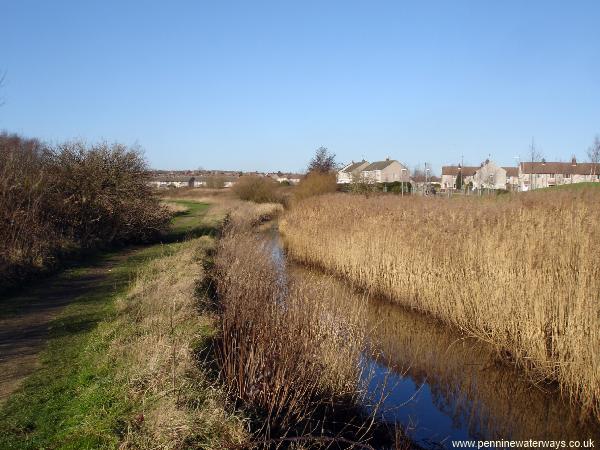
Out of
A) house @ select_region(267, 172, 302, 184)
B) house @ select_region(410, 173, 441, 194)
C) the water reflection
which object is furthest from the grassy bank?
house @ select_region(267, 172, 302, 184)

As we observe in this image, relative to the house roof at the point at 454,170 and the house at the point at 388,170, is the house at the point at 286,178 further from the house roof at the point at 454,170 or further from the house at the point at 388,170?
the house roof at the point at 454,170

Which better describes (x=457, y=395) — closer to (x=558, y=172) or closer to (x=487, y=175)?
(x=487, y=175)

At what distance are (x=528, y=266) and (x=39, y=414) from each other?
646cm

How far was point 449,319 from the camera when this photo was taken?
9.57m

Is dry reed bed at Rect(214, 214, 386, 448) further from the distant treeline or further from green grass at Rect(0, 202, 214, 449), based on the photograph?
the distant treeline

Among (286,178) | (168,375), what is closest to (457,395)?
(168,375)

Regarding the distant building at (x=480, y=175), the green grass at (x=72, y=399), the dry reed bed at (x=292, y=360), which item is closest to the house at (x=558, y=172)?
the distant building at (x=480, y=175)

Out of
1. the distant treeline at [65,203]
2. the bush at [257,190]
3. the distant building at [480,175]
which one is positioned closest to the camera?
the distant treeline at [65,203]

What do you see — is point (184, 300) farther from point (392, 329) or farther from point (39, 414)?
point (392, 329)

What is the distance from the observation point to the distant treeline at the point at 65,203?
11.9m

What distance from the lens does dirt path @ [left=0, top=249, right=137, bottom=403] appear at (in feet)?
19.5

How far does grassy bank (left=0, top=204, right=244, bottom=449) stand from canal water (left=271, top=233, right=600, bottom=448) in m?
1.99

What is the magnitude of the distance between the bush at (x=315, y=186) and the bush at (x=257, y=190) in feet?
24.1

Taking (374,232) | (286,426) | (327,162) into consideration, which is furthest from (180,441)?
(327,162)
